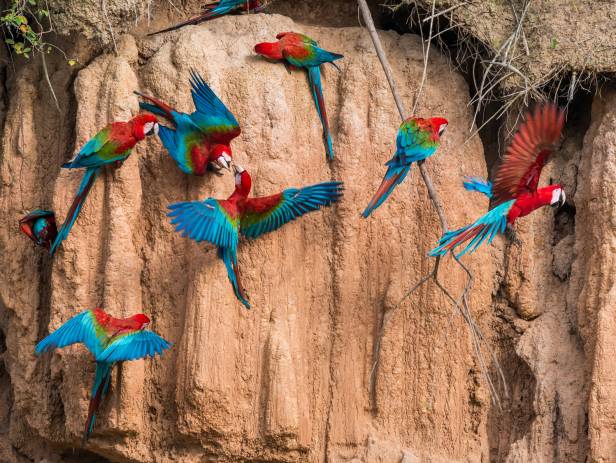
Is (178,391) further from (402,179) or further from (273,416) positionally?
(402,179)

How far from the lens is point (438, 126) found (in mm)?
3951

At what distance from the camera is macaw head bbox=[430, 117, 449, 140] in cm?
393

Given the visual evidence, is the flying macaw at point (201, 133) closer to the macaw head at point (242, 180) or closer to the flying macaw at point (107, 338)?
the macaw head at point (242, 180)

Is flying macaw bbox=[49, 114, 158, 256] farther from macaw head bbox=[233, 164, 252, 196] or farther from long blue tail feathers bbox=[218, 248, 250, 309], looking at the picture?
long blue tail feathers bbox=[218, 248, 250, 309]

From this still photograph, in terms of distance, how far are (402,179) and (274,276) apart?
2.04 feet

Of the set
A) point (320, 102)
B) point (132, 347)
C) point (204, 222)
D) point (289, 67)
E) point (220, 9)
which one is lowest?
point (132, 347)

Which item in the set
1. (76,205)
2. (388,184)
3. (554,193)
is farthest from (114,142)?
(554,193)

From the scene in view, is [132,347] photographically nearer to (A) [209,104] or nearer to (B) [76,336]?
(B) [76,336]

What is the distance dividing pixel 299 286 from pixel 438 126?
0.82 meters

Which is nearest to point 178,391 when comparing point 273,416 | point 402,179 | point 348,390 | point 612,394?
point 273,416

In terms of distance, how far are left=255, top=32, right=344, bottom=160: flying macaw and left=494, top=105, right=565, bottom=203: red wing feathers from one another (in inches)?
29.3

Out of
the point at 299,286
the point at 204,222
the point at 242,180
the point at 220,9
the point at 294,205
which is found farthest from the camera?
the point at 220,9

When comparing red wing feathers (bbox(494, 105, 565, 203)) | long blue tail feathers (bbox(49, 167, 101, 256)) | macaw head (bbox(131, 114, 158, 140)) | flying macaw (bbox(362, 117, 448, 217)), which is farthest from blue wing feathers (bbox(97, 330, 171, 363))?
red wing feathers (bbox(494, 105, 565, 203))

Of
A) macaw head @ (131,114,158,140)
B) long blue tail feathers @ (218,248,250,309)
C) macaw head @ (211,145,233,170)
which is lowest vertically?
long blue tail feathers @ (218,248,250,309)
